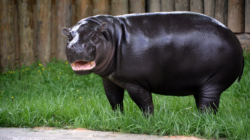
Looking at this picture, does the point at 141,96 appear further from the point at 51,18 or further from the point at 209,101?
the point at 51,18

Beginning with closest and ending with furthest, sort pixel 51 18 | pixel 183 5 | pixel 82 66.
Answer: pixel 82 66 < pixel 183 5 < pixel 51 18

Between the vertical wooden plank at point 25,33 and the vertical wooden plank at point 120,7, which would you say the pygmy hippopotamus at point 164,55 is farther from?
the vertical wooden plank at point 25,33

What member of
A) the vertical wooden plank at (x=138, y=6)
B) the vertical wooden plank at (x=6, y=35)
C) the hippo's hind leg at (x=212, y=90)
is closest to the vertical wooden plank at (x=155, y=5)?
the vertical wooden plank at (x=138, y=6)

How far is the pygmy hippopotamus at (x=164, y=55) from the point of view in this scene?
3.15m

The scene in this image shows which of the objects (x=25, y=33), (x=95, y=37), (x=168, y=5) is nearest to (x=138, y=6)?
(x=168, y=5)

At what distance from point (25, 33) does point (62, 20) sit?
0.88 m

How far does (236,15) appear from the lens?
252 inches

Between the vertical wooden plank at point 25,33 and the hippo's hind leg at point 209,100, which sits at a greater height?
the vertical wooden plank at point 25,33

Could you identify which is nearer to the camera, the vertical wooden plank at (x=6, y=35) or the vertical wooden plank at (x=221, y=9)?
the vertical wooden plank at (x=221, y=9)

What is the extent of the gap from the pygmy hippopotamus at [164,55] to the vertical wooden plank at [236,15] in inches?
130

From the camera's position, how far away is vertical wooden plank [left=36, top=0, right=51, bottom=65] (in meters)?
7.12

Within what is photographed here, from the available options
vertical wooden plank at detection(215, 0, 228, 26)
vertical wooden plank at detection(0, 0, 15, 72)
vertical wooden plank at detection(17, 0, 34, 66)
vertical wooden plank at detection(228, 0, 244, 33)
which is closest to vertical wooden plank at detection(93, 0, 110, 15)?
vertical wooden plank at detection(17, 0, 34, 66)

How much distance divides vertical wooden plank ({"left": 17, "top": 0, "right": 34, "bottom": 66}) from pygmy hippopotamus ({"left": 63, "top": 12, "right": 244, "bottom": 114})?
4107 millimetres

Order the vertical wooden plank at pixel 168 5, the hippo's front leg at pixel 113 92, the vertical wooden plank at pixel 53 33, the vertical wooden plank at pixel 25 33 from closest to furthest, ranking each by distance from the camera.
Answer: the hippo's front leg at pixel 113 92 < the vertical wooden plank at pixel 168 5 < the vertical wooden plank at pixel 25 33 < the vertical wooden plank at pixel 53 33
